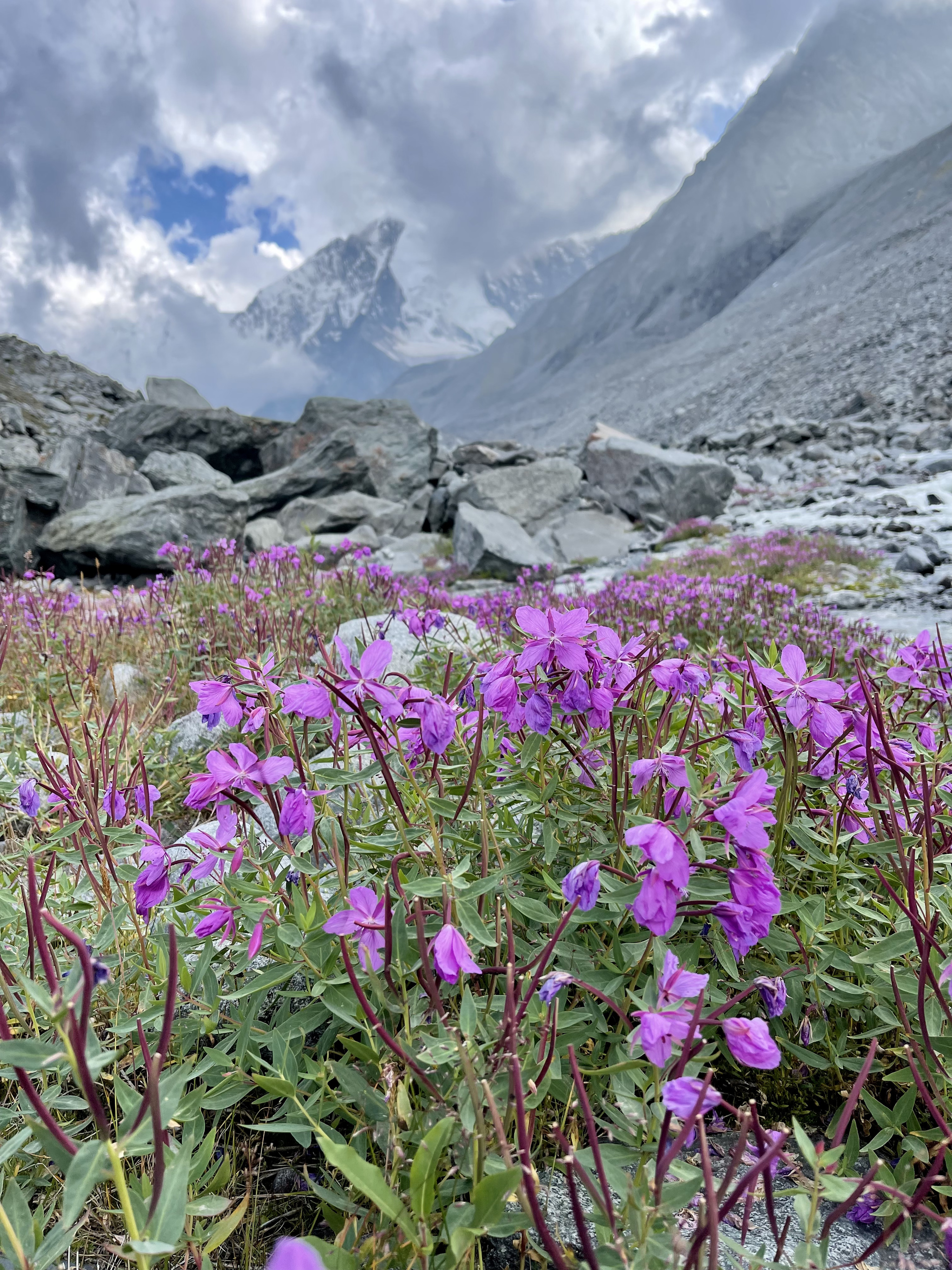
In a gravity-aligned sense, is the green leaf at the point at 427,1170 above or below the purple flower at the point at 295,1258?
below

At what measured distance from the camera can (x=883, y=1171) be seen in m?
1.04

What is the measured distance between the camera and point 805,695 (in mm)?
1254

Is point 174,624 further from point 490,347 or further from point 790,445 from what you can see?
point 490,347

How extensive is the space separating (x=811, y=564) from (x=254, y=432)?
42.8ft

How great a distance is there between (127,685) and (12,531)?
786 cm

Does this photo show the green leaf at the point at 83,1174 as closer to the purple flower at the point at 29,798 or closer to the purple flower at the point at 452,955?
the purple flower at the point at 452,955

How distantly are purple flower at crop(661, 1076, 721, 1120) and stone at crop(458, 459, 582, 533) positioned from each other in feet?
37.5

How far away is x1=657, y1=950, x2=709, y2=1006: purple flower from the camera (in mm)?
942

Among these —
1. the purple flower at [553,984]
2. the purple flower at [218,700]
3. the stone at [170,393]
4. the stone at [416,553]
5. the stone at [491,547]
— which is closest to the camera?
the purple flower at [553,984]

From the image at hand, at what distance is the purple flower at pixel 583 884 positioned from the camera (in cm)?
99

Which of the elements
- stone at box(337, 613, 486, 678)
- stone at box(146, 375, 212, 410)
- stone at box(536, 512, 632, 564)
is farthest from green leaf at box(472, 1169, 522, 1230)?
stone at box(146, 375, 212, 410)

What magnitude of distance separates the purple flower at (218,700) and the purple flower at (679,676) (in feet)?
2.75

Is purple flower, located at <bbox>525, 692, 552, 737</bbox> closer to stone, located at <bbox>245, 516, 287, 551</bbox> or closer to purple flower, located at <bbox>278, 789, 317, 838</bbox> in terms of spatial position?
purple flower, located at <bbox>278, 789, 317, 838</bbox>

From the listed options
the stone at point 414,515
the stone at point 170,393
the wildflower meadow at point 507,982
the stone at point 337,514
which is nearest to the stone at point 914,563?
the wildflower meadow at point 507,982
